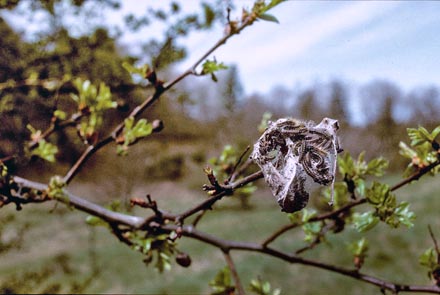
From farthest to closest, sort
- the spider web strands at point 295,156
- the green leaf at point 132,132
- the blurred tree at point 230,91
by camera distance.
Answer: the blurred tree at point 230,91 < the green leaf at point 132,132 < the spider web strands at point 295,156

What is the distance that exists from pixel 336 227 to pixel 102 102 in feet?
3.00

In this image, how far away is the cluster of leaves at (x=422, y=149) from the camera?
3.30 ft

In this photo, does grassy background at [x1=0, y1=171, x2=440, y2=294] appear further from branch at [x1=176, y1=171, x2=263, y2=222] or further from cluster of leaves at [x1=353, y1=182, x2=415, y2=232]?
branch at [x1=176, y1=171, x2=263, y2=222]

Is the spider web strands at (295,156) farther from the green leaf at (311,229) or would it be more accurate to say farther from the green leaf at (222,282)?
the green leaf at (222,282)

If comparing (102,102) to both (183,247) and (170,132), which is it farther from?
(170,132)

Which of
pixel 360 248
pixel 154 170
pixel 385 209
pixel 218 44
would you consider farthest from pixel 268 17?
pixel 154 170

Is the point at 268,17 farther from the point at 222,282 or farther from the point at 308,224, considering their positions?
the point at 222,282

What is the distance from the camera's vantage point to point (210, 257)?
23.8 feet

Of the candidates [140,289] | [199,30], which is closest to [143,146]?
[140,289]

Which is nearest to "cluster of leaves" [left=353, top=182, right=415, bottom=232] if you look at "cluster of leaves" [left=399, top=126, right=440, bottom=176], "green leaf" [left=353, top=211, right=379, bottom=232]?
"green leaf" [left=353, top=211, right=379, bottom=232]

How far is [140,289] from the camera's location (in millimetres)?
5863

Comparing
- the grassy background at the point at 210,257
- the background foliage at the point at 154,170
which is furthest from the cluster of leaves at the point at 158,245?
the grassy background at the point at 210,257

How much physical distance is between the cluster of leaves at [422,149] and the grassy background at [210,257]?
133 inches

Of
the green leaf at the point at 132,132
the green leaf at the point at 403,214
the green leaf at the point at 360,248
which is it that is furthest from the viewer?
the green leaf at the point at 360,248
